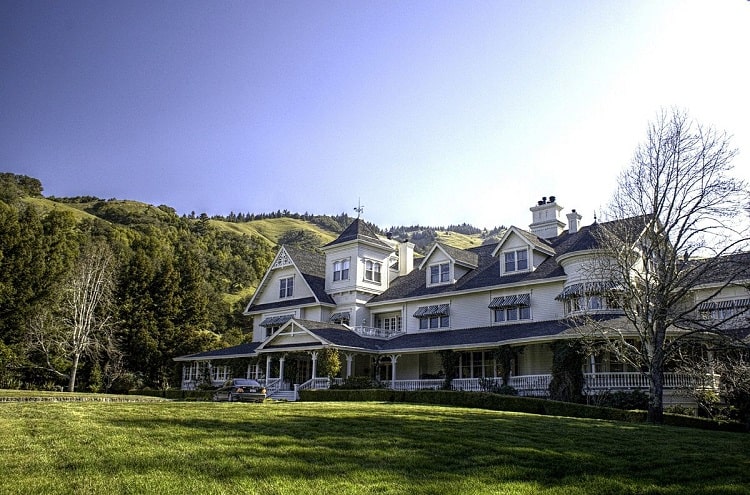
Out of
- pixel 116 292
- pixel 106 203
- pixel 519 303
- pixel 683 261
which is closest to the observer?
pixel 683 261

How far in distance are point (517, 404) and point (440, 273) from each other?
1718 centimetres

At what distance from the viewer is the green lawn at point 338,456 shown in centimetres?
996

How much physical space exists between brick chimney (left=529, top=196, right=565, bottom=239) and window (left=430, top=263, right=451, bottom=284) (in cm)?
651

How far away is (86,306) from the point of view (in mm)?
47875

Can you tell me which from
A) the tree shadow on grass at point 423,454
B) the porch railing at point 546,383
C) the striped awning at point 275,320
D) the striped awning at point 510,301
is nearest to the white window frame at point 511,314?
the striped awning at point 510,301

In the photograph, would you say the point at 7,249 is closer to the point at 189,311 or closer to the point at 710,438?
the point at 189,311

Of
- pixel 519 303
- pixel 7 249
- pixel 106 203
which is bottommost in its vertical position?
pixel 519 303

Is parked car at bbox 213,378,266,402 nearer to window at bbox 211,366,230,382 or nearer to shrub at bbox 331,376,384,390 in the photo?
shrub at bbox 331,376,384,390

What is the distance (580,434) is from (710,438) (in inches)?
157

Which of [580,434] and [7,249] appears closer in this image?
[580,434]

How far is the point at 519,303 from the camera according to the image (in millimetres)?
36562

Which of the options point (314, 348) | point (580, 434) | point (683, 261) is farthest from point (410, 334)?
point (580, 434)

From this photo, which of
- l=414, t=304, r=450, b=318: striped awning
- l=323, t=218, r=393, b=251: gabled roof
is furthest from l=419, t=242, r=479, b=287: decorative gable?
l=323, t=218, r=393, b=251: gabled roof

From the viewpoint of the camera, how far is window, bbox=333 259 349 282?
46.7 m
